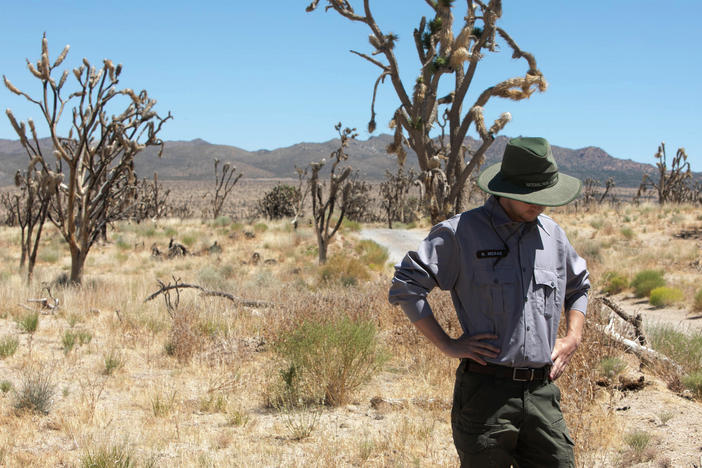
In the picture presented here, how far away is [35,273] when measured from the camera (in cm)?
1365

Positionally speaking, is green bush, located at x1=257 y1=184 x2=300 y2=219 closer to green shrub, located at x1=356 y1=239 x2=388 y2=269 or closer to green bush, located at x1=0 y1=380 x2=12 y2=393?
green shrub, located at x1=356 y1=239 x2=388 y2=269

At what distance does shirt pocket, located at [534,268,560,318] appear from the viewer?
106 inches

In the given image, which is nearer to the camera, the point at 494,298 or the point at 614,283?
the point at 494,298

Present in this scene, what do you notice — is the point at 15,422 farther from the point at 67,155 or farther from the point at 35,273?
the point at 35,273

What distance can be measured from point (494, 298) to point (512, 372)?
1.08 feet

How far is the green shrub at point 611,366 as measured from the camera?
17.8 ft

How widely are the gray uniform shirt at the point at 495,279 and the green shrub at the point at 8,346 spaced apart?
5.68 meters

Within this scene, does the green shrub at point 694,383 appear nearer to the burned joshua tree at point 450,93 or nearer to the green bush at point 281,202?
the burned joshua tree at point 450,93

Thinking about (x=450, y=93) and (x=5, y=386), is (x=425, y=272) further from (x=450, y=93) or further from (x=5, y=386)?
(x=450, y=93)

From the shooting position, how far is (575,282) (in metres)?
2.94

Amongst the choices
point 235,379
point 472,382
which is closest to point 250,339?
point 235,379

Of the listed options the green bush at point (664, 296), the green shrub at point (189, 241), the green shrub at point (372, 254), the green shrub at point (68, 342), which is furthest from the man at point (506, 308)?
the green shrub at point (189, 241)

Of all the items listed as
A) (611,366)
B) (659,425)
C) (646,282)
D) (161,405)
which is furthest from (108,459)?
(646,282)

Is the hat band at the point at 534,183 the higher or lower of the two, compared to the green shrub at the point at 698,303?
higher
